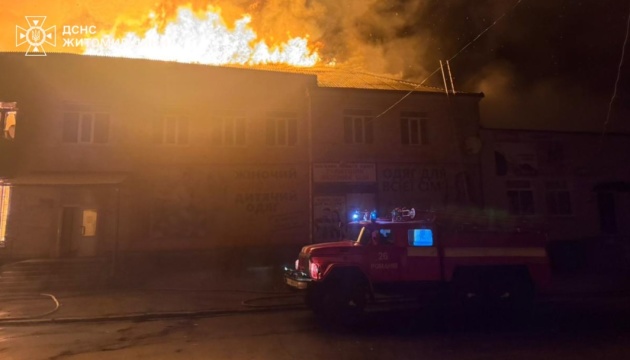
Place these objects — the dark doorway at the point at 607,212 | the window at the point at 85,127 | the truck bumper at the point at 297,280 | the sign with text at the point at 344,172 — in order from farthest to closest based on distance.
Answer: the dark doorway at the point at 607,212 < the sign with text at the point at 344,172 < the window at the point at 85,127 < the truck bumper at the point at 297,280

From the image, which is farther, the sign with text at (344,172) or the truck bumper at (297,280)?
the sign with text at (344,172)

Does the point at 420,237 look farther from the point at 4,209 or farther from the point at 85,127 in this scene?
the point at 4,209

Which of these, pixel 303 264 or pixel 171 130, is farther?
pixel 171 130

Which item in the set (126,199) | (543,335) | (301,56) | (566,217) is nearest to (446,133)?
(566,217)

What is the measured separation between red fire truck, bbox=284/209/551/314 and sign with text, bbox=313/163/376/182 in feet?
27.1

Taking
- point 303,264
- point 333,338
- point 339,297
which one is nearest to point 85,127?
point 303,264

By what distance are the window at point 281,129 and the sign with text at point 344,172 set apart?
1834mm

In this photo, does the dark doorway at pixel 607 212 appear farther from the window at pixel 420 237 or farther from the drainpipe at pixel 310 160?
the window at pixel 420 237

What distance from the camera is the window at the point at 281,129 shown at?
59.5 ft

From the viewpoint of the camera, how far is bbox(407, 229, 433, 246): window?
901cm

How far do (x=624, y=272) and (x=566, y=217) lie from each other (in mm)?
3851

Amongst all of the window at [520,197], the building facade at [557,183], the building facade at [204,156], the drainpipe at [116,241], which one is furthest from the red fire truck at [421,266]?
the window at [520,197]

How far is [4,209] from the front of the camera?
15680 millimetres

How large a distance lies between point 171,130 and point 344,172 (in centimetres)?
811
